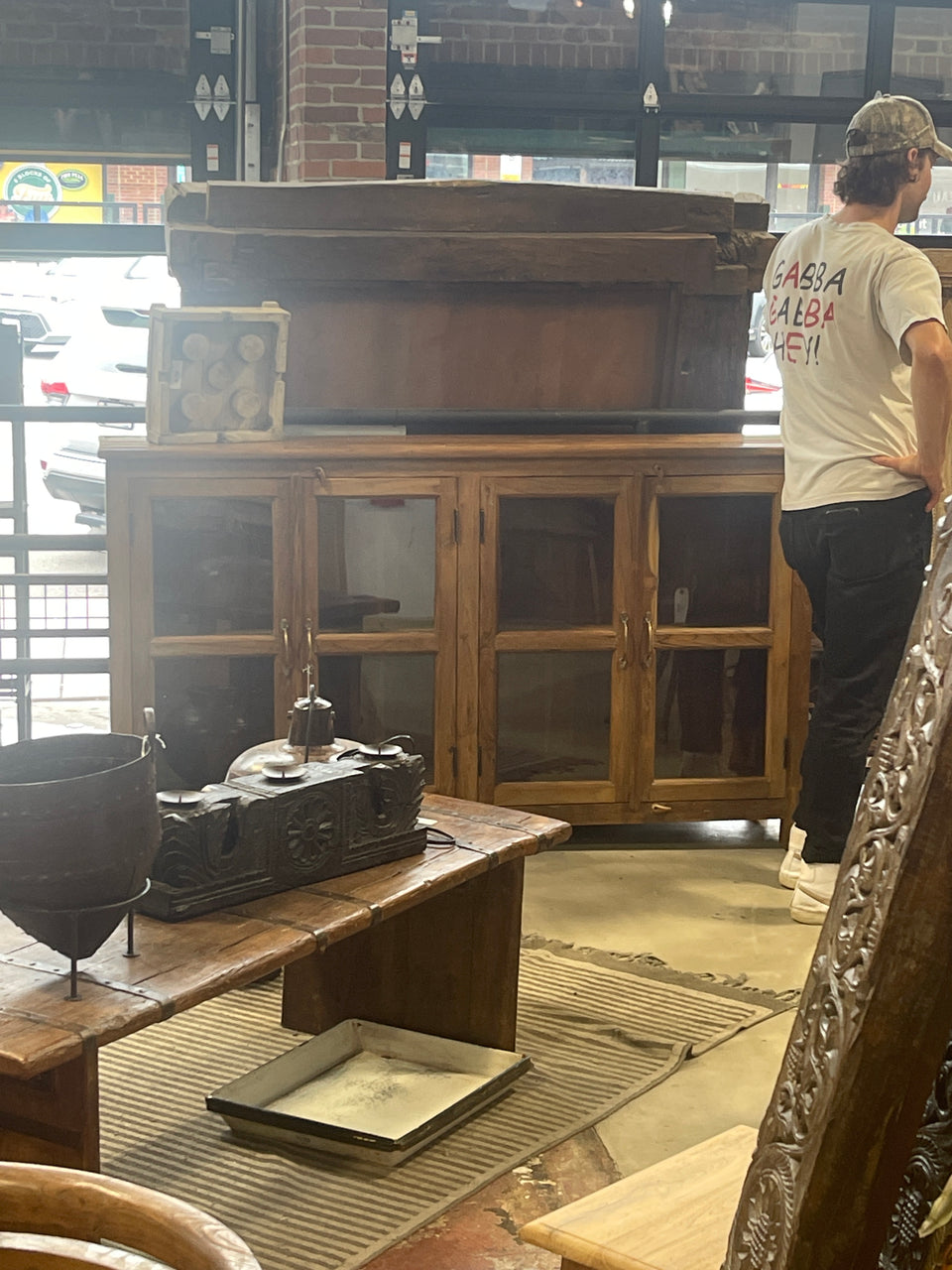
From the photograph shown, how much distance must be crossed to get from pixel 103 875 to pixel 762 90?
16.8 ft

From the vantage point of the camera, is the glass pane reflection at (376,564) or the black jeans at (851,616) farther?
the glass pane reflection at (376,564)

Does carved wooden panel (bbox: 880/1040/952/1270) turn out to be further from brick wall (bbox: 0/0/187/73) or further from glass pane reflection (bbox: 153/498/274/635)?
brick wall (bbox: 0/0/187/73)

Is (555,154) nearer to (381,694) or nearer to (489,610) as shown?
(489,610)

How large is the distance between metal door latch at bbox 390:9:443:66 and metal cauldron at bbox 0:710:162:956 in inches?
171

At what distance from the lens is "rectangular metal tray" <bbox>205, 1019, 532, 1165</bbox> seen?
8.75 ft

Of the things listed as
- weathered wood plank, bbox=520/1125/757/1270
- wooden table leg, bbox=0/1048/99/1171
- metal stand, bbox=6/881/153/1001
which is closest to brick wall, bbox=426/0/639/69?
metal stand, bbox=6/881/153/1001

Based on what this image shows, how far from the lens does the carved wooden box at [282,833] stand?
2.45 metres

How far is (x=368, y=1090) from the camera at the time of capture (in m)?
2.82

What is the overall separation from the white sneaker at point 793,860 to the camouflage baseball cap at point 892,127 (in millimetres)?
1713

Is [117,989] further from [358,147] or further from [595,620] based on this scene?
[358,147]

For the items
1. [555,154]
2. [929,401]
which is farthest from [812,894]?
[555,154]

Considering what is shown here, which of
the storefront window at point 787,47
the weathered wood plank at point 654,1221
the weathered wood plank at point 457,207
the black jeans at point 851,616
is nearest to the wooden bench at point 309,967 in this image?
the weathered wood plank at point 654,1221

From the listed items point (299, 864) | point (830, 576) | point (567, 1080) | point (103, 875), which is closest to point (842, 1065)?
point (103, 875)

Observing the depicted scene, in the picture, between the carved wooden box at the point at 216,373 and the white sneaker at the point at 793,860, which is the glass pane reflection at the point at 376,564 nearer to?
the carved wooden box at the point at 216,373
